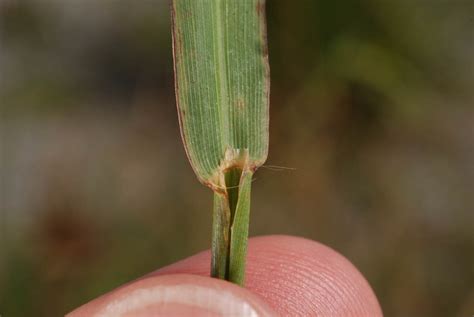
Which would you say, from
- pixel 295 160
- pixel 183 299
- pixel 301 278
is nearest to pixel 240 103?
pixel 183 299

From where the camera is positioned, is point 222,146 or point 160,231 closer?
point 222,146

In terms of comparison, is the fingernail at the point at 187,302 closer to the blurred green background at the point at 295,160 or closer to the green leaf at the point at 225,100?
the green leaf at the point at 225,100

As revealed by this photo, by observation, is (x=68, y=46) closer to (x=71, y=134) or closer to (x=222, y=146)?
(x=71, y=134)

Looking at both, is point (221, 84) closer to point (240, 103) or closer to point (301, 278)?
point (240, 103)

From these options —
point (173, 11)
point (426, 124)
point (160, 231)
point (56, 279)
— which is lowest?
point (56, 279)

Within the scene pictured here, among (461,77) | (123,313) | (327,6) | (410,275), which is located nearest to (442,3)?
(461,77)

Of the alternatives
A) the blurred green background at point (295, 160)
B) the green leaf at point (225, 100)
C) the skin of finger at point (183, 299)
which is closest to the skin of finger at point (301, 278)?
the skin of finger at point (183, 299)

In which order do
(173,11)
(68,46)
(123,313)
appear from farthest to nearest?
1. (68,46)
2. (123,313)
3. (173,11)

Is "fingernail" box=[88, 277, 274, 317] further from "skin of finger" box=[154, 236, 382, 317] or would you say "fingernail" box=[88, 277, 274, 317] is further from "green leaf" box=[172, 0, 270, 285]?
"skin of finger" box=[154, 236, 382, 317]
